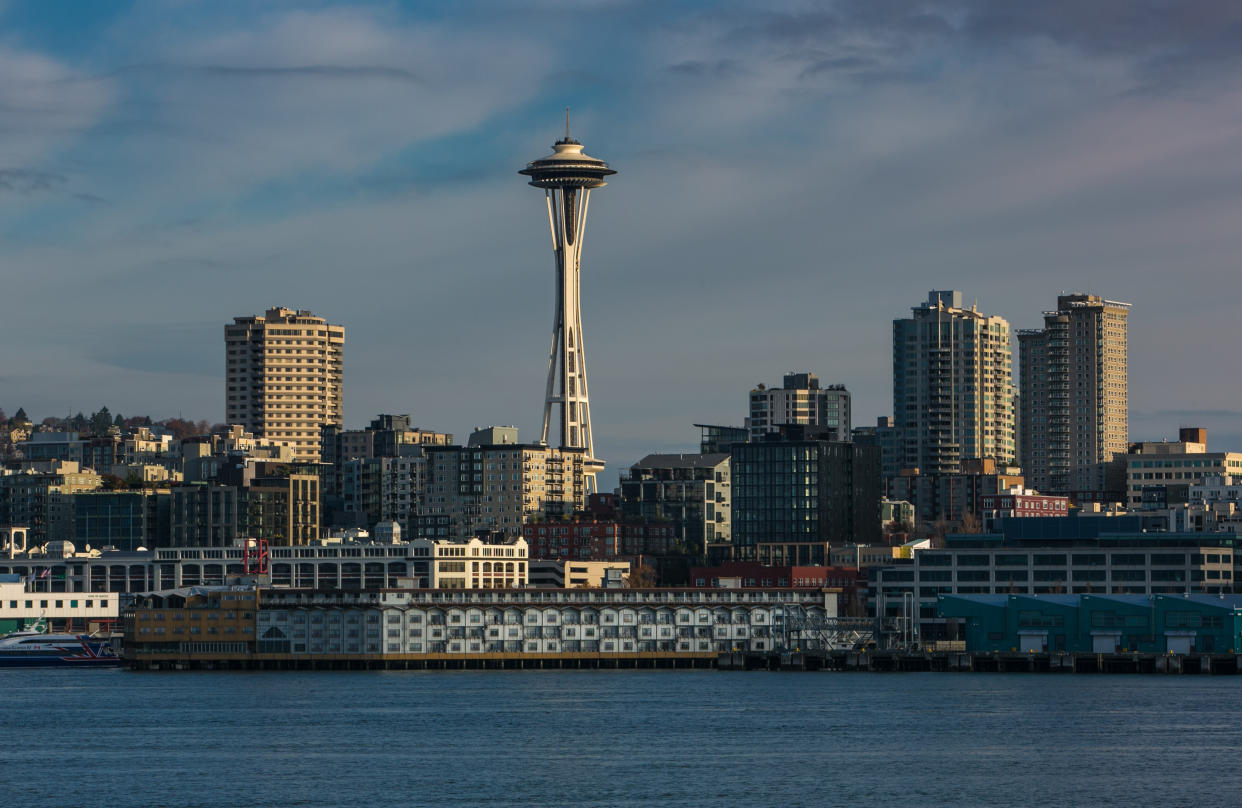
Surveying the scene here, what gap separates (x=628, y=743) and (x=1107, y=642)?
76.5 meters

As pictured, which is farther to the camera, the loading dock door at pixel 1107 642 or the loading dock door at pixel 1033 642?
the loading dock door at pixel 1033 642

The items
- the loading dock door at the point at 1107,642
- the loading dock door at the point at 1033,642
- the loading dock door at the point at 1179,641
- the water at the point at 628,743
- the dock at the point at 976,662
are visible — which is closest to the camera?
the water at the point at 628,743

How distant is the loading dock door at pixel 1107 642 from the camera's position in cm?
19125

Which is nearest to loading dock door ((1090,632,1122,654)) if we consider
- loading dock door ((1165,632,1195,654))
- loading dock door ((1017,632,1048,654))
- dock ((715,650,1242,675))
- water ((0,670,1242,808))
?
dock ((715,650,1242,675))

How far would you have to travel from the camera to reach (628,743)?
12569 cm

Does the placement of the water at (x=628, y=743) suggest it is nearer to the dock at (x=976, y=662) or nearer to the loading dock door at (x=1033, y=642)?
the dock at (x=976, y=662)

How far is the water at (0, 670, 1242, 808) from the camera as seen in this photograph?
105625 millimetres

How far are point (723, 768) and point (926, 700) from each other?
1729 inches

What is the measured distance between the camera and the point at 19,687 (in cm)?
18212

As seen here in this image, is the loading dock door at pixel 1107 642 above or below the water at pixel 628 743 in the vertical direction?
above

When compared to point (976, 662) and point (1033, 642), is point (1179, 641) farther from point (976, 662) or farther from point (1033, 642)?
point (976, 662)

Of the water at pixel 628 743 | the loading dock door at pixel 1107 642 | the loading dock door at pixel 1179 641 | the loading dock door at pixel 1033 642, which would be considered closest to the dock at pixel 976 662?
the loading dock door at pixel 1107 642

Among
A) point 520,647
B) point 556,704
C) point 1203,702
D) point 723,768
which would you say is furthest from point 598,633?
point 723,768

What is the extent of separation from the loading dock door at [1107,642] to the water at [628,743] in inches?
441
